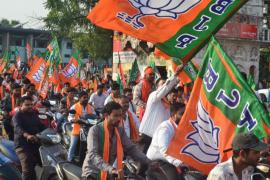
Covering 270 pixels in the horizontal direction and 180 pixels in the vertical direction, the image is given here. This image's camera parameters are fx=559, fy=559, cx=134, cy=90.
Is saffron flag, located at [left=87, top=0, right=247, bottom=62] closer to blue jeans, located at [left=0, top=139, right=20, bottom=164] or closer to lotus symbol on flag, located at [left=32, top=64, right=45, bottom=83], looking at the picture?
blue jeans, located at [left=0, top=139, right=20, bottom=164]

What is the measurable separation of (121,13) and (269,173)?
2.32m

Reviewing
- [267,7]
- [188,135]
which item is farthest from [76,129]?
[267,7]

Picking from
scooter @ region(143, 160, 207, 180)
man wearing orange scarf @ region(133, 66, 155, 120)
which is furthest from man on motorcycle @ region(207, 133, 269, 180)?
man wearing orange scarf @ region(133, 66, 155, 120)

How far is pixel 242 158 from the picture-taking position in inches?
156

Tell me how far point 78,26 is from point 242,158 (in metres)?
38.0

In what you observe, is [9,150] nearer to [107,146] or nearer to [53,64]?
[107,146]

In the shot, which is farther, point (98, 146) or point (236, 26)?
point (236, 26)

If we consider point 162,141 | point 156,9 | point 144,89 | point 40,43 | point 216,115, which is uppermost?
point 156,9

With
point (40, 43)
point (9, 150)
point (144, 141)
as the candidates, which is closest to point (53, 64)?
point (9, 150)

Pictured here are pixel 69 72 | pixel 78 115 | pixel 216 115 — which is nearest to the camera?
pixel 216 115

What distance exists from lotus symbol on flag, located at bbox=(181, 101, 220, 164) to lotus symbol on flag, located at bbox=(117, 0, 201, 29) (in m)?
1.17

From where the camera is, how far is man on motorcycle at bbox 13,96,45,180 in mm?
7719

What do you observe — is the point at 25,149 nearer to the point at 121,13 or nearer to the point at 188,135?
the point at 121,13

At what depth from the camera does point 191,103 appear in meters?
5.18
